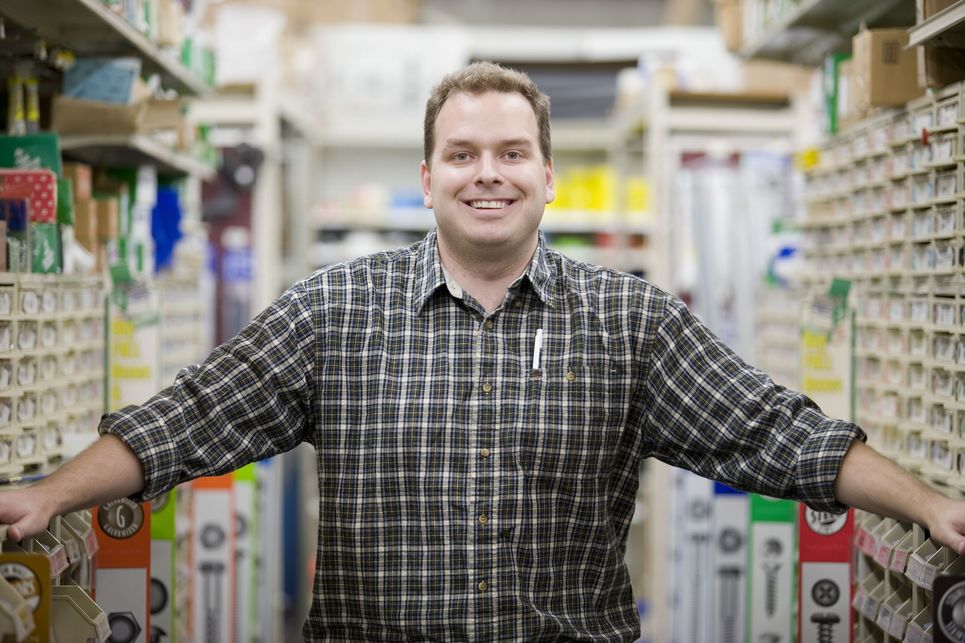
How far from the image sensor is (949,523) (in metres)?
1.97

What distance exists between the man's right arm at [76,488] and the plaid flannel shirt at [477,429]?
0.07 meters

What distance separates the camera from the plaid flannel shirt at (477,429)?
7.52ft

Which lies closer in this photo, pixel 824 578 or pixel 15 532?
pixel 15 532

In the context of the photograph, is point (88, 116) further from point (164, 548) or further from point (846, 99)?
point (846, 99)

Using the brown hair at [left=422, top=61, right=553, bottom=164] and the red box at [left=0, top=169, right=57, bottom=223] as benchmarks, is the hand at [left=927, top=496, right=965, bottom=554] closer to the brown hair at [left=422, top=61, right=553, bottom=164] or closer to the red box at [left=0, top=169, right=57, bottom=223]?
the brown hair at [left=422, top=61, right=553, bottom=164]

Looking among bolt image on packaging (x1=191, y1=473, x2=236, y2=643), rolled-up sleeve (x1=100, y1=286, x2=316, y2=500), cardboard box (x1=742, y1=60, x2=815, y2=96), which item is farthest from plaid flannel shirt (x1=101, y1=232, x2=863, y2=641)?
cardboard box (x1=742, y1=60, x2=815, y2=96)

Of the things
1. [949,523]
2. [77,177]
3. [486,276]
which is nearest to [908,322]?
[949,523]

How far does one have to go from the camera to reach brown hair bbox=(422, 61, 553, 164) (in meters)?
2.43

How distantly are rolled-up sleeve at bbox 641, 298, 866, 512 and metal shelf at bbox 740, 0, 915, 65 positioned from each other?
1599mm

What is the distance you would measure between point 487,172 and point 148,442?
858 millimetres

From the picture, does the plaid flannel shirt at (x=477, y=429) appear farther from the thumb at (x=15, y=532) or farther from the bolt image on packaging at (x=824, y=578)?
the bolt image on packaging at (x=824, y=578)

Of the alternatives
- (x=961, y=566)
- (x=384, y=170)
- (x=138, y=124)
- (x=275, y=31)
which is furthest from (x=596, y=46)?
(x=961, y=566)

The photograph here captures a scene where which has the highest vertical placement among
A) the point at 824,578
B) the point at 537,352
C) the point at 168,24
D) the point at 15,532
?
the point at 168,24

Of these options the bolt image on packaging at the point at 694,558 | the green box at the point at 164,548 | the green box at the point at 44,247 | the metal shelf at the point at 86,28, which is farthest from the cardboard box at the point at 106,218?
the bolt image on packaging at the point at 694,558
